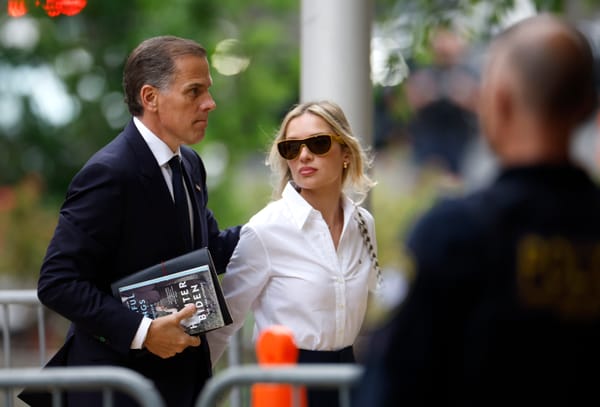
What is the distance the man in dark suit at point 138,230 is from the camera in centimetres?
393

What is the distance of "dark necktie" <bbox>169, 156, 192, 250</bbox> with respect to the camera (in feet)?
13.6

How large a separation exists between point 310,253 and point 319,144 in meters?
0.43

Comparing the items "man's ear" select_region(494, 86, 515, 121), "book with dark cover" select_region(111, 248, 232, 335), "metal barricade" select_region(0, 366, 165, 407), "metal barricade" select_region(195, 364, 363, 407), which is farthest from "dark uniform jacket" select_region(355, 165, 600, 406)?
"book with dark cover" select_region(111, 248, 232, 335)

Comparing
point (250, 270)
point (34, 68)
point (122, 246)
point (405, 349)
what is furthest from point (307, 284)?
point (34, 68)

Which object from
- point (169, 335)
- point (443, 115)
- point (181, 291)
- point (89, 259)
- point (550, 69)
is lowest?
point (169, 335)

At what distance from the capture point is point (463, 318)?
2180 millimetres

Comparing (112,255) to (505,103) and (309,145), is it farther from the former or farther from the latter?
(505,103)

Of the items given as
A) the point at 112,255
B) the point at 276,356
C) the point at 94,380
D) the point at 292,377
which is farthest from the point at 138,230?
the point at 292,377

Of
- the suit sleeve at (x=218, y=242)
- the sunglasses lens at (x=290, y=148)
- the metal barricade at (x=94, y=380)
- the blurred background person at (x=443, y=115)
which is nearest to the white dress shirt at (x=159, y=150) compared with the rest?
the suit sleeve at (x=218, y=242)

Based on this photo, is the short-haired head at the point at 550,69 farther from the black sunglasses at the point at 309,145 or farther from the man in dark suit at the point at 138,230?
the black sunglasses at the point at 309,145

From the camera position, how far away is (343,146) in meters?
4.49

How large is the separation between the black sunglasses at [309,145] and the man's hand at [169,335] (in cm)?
76

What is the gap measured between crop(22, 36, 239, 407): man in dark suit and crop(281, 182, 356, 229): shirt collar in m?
0.33

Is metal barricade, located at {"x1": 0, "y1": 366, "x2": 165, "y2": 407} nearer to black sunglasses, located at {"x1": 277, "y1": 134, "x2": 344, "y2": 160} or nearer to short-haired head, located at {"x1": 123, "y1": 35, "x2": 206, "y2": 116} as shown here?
short-haired head, located at {"x1": 123, "y1": 35, "x2": 206, "y2": 116}
